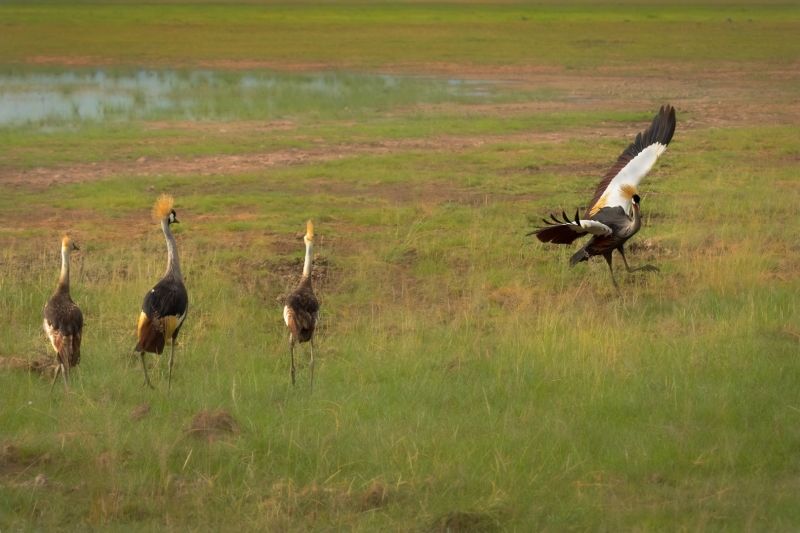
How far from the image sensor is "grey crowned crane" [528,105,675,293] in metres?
7.45

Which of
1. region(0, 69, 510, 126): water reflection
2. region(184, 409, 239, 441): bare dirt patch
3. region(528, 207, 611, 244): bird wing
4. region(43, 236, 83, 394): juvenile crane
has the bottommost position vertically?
region(184, 409, 239, 441): bare dirt patch

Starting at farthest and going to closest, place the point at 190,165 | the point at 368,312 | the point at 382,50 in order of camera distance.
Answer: the point at 382,50 → the point at 190,165 → the point at 368,312

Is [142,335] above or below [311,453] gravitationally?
above

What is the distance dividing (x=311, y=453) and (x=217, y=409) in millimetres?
726

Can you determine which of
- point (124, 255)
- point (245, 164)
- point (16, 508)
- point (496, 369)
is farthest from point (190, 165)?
point (16, 508)

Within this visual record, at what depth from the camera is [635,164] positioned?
29.2 ft

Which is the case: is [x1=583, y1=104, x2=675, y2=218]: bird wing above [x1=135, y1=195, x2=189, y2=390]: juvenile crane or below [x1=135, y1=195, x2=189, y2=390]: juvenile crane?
above

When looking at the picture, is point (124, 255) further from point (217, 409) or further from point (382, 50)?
point (382, 50)

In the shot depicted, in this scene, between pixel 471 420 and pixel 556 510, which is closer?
pixel 556 510

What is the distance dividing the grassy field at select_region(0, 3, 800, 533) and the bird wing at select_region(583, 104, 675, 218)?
66 centimetres

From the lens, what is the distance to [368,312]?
791cm

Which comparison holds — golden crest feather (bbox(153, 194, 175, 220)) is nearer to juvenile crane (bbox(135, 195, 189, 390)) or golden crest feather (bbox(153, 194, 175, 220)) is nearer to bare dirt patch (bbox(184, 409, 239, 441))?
juvenile crane (bbox(135, 195, 189, 390))

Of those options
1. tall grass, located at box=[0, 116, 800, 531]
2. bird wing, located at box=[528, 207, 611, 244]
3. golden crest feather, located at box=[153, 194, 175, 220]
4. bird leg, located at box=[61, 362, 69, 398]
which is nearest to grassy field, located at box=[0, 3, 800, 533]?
tall grass, located at box=[0, 116, 800, 531]

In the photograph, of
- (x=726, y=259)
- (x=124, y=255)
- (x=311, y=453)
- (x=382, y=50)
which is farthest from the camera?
(x=382, y=50)
